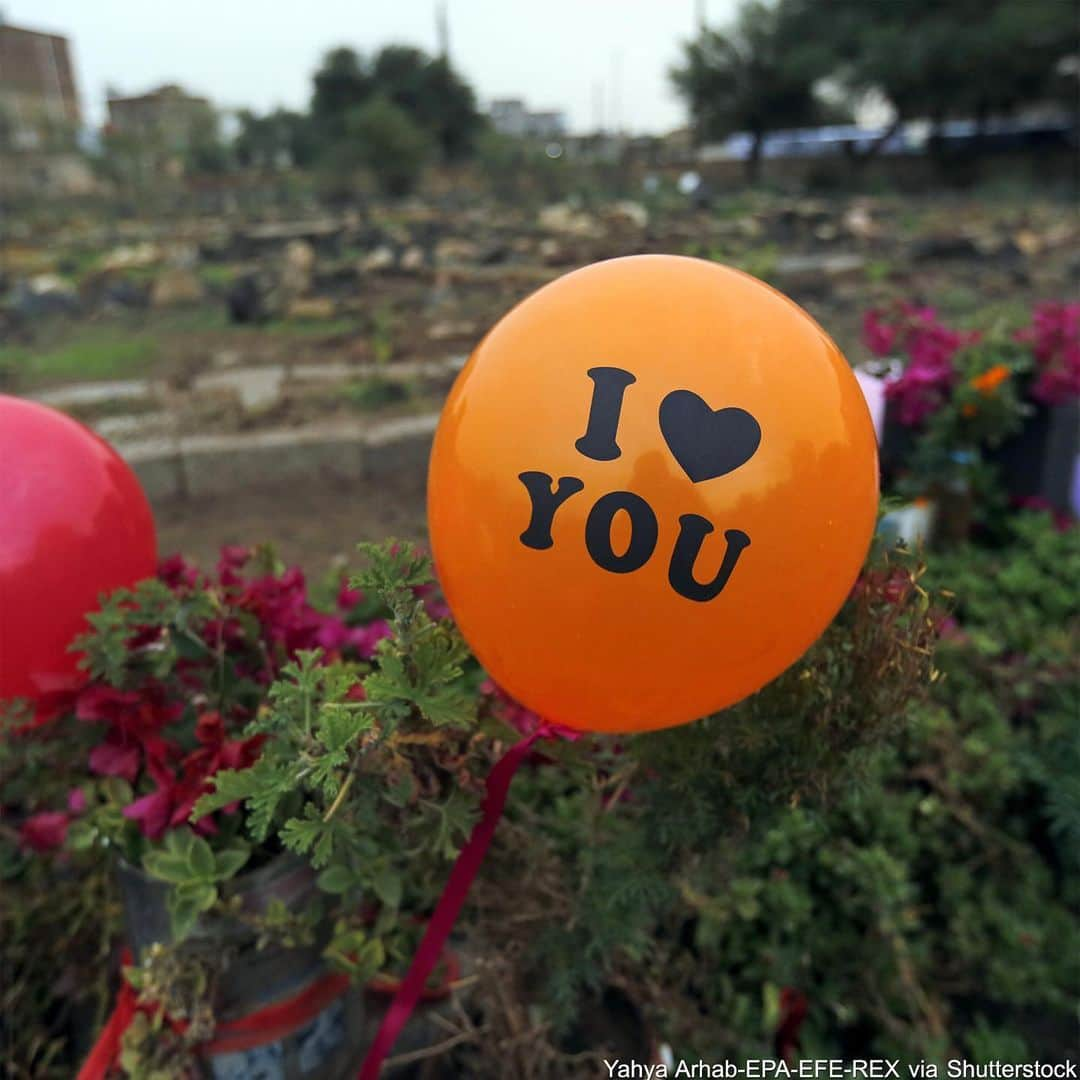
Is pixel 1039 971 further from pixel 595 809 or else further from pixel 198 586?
pixel 198 586

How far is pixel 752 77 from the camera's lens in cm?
2272

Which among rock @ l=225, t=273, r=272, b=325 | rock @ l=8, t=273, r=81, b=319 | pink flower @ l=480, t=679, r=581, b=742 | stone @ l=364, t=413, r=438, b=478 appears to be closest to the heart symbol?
pink flower @ l=480, t=679, r=581, b=742

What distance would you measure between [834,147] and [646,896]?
26399 mm

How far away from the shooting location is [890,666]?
114 centimetres

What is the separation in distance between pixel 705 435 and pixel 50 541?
0.98 m

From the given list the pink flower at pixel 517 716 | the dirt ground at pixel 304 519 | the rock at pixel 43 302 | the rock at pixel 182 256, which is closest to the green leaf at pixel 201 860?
the pink flower at pixel 517 716

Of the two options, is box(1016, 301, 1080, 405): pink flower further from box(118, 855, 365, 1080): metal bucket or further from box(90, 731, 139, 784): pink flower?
box(90, 731, 139, 784): pink flower

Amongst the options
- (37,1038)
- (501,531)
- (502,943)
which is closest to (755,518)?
(501,531)

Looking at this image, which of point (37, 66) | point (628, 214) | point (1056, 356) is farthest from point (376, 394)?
point (37, 66)

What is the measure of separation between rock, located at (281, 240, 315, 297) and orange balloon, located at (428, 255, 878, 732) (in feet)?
21.5

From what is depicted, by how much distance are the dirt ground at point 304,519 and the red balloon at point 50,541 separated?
1.65 meters

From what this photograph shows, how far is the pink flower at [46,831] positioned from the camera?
1533 millimetres

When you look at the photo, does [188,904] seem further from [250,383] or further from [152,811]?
[250,383]

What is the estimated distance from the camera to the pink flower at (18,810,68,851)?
1.53 metres
